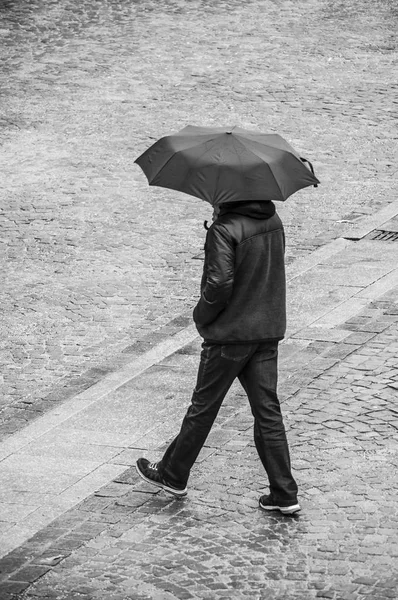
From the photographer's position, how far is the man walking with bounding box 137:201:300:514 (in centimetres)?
654

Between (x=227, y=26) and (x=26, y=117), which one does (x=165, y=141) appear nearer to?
(x=26, y=117)

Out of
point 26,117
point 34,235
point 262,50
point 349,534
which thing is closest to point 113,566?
point 349,534

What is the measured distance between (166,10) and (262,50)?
3170 mm

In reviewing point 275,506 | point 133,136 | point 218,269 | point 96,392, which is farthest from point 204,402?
point 133,136

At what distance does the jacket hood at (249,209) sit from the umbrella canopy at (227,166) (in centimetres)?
9

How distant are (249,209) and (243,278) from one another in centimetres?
38

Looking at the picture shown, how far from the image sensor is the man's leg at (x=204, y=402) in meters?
6.70

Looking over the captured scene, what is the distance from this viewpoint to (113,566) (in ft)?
20.6

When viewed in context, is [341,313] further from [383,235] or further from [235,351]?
[235,351]

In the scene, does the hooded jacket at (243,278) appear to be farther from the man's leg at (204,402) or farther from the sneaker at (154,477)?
the sneaker at (154,477)

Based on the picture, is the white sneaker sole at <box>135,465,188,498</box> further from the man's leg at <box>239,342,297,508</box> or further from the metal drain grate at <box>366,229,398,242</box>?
the metal drain grate at <box>366,229,398,242</box>

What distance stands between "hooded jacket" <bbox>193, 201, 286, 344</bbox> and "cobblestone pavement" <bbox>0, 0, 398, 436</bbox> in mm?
2571

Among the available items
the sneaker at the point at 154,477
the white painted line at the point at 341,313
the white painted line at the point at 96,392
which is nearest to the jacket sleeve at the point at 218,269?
the sneaker at the point at 154,477

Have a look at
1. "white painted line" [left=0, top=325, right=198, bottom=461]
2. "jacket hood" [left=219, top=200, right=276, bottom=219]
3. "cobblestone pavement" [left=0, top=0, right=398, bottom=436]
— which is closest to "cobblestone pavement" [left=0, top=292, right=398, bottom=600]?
"white painted line" [left=0, top=325, right=198, bottom=461]
